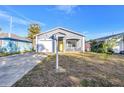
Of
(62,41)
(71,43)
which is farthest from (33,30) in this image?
(71,43)

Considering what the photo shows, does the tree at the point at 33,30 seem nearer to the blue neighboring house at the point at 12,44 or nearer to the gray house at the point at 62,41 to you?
the gray house at the point at 62,41

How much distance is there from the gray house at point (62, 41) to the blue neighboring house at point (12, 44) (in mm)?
2247

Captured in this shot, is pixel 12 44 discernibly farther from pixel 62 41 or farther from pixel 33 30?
pixel 62 41

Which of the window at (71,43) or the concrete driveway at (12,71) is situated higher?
the window at (71,43)

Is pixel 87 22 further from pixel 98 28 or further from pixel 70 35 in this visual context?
pixel 70 35

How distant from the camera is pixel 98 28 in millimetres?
11469

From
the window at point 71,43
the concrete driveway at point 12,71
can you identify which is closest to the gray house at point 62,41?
the window at point 71,43

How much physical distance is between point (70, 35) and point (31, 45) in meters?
6.00

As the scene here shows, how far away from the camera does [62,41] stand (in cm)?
2106

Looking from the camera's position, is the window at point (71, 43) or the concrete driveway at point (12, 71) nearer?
the concrete driveway at point (12, 71)

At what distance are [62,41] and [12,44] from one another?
6.21 m

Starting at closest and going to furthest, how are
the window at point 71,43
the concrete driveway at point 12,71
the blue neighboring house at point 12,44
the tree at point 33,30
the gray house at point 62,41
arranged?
1. the concrete driveway at point 12,71
2. the blue neighboring house at point 12,44
3. the tree at point 33,30
4. the gray house at point 62,41
5. the window at point 71,43

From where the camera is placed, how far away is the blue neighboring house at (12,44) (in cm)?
1777
